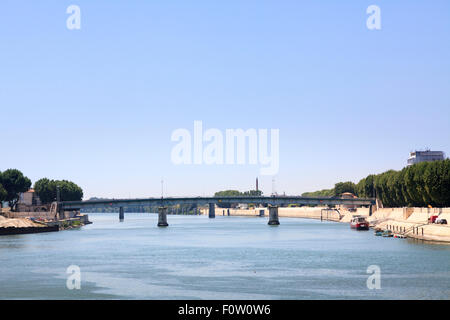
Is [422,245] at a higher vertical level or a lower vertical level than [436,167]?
lower

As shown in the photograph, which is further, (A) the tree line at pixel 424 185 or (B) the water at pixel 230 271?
(A) the tree line at pixel 424 185

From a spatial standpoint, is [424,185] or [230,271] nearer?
[230,271]

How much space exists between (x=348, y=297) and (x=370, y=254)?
40454 mm

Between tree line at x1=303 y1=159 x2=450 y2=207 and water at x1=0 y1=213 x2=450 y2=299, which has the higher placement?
tree line at x1=303 y1=159 x2=450 y2=207

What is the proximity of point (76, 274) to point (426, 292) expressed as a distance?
38289 millimetres

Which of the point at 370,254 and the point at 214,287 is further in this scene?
the point at 370,254

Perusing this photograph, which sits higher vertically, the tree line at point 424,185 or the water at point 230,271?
the tree line at point 424,185

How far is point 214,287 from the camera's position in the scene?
60562 mm

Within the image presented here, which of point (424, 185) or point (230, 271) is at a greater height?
point (424, 185)

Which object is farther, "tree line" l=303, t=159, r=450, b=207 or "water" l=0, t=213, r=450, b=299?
"tree line" l=303, t=159, r=450, b=207

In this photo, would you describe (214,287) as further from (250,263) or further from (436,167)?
(436,167)
